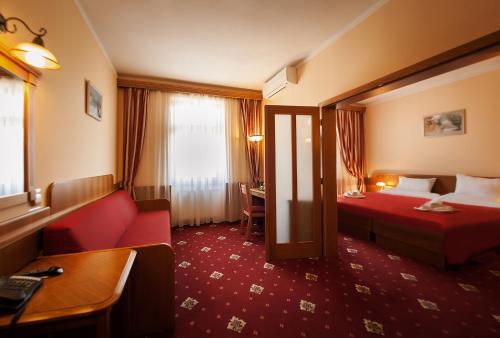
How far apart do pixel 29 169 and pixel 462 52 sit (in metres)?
2.87

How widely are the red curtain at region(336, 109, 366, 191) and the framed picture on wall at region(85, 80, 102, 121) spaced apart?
4.59 m

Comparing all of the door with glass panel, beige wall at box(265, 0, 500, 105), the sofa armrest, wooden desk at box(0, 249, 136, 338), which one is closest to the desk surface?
wooden desk at box(0, 249, 136, 338)

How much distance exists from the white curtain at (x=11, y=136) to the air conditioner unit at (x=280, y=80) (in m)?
2.94

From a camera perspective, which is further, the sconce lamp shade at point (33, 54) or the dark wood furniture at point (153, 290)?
the dark wood furniture at point (153, 290)

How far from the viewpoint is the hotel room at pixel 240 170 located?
1262 millimetres

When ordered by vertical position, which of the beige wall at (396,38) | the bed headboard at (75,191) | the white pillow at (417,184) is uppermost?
the beige wall at (396,38)

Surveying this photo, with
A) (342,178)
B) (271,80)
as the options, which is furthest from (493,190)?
(271,80)

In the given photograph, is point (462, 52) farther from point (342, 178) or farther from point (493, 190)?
point (342, 178)

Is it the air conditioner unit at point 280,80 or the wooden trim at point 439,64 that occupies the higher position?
the air conditioner unit at point 280,80

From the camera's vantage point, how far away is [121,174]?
11.8 feet

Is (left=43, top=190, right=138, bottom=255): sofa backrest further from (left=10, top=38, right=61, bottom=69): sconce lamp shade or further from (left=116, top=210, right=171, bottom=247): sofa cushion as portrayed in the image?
(left=10, top=38, right=61, bottom=69): sconce lamp shade

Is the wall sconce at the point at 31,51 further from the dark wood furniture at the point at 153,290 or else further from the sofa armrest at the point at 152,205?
the sofa armrest at the point at 152,205

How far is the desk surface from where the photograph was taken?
2.60 ft

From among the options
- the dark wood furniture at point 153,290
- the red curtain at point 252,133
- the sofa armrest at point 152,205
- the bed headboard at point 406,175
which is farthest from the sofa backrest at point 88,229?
the bed headboard at point 406,175
